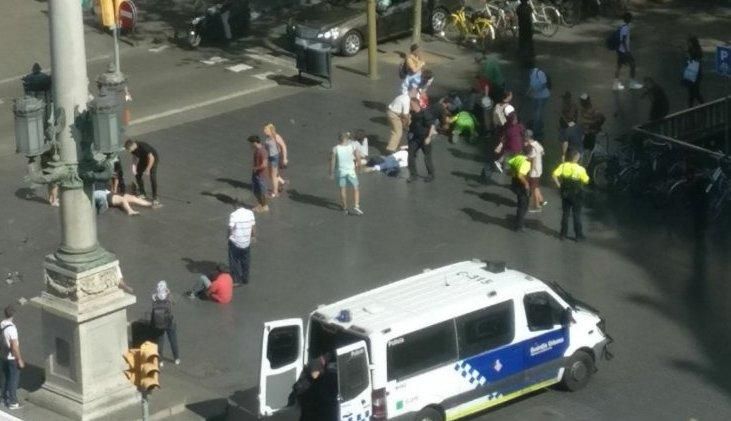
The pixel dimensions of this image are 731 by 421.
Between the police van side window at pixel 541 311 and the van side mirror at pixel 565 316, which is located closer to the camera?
the police van side window at pixel 541 311

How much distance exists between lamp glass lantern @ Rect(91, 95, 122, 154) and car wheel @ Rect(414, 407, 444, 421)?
4.76m

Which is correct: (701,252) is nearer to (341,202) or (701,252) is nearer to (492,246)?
(492,246)

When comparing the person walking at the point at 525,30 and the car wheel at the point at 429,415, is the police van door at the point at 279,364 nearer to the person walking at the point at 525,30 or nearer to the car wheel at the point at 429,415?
the car wheel at the point at 429,415

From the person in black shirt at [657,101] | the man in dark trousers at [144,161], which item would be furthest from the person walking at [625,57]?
the man in dark trousers at [144,161]

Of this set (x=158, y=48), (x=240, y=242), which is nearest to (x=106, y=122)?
(x=240, y=242)

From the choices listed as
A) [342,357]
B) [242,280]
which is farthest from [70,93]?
[242,280]

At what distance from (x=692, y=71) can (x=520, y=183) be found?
293 inches

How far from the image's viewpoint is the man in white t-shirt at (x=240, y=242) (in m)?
25.4

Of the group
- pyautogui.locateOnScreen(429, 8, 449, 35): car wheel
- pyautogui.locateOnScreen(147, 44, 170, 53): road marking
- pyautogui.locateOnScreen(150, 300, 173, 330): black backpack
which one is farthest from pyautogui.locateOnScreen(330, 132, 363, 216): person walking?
pyautogui.locateOnScreen(147, 44, 170, 53): road marking

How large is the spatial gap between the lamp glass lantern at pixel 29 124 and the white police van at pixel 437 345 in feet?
11.2

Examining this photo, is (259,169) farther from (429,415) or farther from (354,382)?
(354,382)

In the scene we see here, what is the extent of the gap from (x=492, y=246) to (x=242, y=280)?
4262 millimetres

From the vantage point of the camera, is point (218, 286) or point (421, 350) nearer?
point (421, 350)

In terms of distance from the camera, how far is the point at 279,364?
66.8 feet
